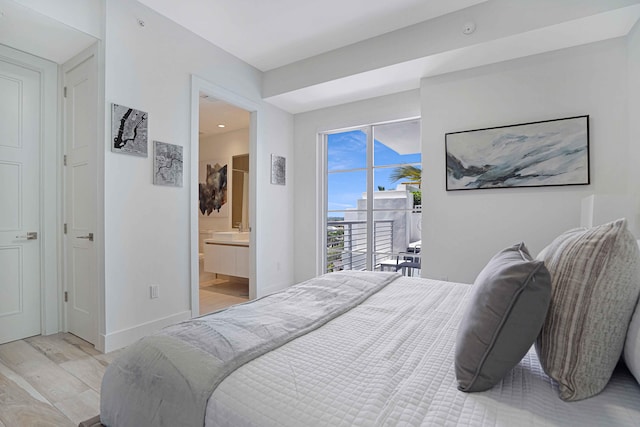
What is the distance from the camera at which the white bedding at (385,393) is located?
69cm

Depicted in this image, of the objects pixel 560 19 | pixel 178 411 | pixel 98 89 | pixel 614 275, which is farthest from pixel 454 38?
pixel 178 411

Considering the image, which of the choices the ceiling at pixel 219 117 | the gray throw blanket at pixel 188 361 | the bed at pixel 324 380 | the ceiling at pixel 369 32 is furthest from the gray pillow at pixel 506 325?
the ceiling at pixel 219 117

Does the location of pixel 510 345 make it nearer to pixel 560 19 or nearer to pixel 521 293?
pixel 521 293

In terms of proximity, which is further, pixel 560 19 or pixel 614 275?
pixel 560 19

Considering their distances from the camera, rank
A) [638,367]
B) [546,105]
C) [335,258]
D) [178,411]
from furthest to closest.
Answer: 1. [335,258]
2. [546,105]
3. [178,411]
4. [638,367]

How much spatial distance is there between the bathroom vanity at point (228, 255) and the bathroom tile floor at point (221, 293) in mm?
242

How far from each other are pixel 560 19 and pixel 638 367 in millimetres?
2669

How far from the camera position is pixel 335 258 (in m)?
4.37

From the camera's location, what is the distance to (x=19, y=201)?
2.61 m

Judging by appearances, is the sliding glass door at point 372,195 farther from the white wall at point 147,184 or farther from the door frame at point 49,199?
the door frame at point 49,199

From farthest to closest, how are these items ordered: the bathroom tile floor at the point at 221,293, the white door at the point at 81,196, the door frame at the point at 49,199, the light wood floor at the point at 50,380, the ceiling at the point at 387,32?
the bathroom tile floor at the point at 221,293
the door frame at the point at 49,199
the white door at the point at 81,196
the ceiling at the point at 387,32
the light wood floor at the point at 50,380

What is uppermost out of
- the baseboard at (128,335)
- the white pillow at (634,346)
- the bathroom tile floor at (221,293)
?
the white pillow at (634,346)

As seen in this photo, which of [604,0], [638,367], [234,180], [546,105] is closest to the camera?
[638,367]

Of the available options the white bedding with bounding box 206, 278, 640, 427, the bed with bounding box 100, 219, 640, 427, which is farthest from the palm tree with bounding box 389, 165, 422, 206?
the white bedding with bounding box 206, 278, 640, 427
